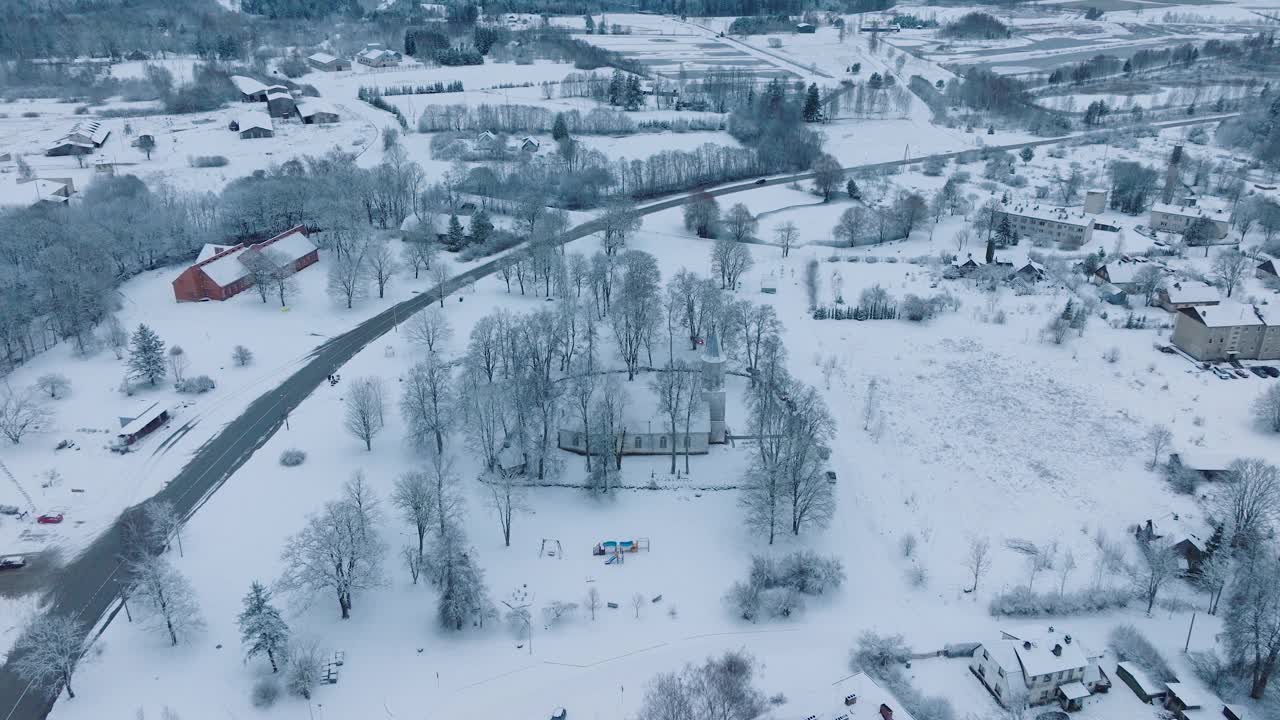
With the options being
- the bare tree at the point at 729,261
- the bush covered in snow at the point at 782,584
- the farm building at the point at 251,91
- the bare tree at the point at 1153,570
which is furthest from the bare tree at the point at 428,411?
the farm building at the point at 251,91

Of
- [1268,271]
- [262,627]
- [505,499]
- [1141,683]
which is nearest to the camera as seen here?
[262,627]

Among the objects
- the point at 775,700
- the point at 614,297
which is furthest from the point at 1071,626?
the point at 614,297

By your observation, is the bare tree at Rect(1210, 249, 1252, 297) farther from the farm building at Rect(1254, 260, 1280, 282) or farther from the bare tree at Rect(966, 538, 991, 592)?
the bare tree at Rect(966, 538, 991, 592)

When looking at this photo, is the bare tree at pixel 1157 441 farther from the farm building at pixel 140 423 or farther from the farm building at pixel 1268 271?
the farm building at pixel 140 423

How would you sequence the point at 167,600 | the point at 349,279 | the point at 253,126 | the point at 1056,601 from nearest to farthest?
the point at 167,600, the point at 1056,601, the point at 349,279, the point at 253,126

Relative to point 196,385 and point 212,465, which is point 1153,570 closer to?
point 212,465

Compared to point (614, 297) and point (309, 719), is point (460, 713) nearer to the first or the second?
point (309, 719)

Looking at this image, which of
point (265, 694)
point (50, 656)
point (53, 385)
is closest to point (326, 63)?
point (53, 385)
